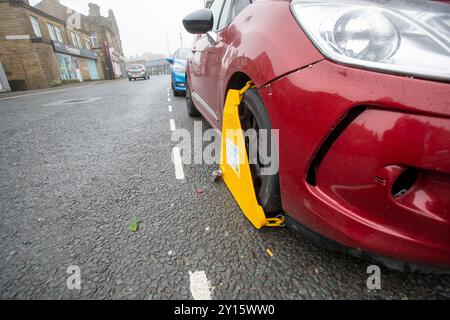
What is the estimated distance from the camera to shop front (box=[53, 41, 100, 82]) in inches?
917

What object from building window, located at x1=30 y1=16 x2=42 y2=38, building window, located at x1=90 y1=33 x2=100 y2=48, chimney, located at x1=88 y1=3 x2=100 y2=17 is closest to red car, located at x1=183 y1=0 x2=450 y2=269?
building window, located at x1=30 y1=16 x2=42 y2=38

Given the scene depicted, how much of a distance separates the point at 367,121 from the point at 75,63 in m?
33.7

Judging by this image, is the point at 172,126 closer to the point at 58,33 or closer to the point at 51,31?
the point at 51,31

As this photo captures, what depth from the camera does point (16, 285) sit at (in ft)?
3.62

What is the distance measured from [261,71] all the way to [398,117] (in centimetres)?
59

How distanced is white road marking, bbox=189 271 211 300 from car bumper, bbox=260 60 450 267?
0.56 m

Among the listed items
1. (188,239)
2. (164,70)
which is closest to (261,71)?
(188,239)

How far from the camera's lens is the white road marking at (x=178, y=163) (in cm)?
218

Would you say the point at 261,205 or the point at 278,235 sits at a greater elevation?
the point at 261,205

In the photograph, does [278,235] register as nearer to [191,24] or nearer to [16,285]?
[16,285]

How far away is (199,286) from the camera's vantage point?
1.07m

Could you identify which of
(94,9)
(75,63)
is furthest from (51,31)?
(94,9)

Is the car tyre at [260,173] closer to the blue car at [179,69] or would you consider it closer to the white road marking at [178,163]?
the white road marking at [178,163]

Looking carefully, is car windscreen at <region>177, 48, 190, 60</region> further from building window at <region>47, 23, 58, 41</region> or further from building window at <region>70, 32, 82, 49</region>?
building window at <region>70, 32, 82, 49</region>
